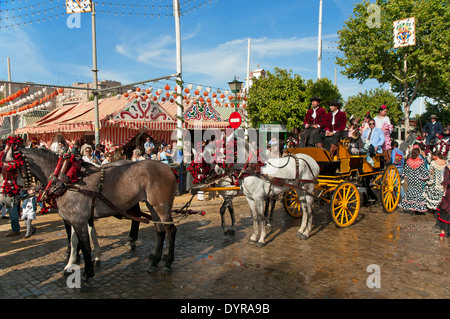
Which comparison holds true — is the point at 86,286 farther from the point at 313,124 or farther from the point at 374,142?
the point at 374,142

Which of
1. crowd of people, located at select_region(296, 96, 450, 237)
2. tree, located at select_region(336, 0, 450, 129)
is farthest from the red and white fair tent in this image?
tree, located at select_region(336, 0, 450, 129)

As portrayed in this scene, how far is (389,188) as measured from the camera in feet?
29.8

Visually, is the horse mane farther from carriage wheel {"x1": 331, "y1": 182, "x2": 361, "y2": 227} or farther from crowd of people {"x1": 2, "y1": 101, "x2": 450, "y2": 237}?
carriage wheel {"x1": 331, "y1": 182, "x2": 361, "y2": 227}

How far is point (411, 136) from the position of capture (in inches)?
522

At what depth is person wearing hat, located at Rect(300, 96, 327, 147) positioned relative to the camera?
8265 millimetres

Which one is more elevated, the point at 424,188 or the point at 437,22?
the point at 437,22

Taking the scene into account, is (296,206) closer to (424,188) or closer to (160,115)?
(424,188)

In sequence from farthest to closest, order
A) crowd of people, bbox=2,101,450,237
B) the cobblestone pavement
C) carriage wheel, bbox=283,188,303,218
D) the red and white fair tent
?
the red and white fair tent < carriage wheel, bbox=283,188,303,218 < crowd of people, bbox=2,101,450,237 < the cobblestone pavement

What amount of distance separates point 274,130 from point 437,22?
1364cm

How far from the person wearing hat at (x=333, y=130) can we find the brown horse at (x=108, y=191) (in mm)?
4317

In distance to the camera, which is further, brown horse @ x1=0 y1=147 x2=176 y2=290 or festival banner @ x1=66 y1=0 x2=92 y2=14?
festival banner @ x1=66 y1=0 x2=92 y2=14

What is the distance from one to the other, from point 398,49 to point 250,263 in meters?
23.6
